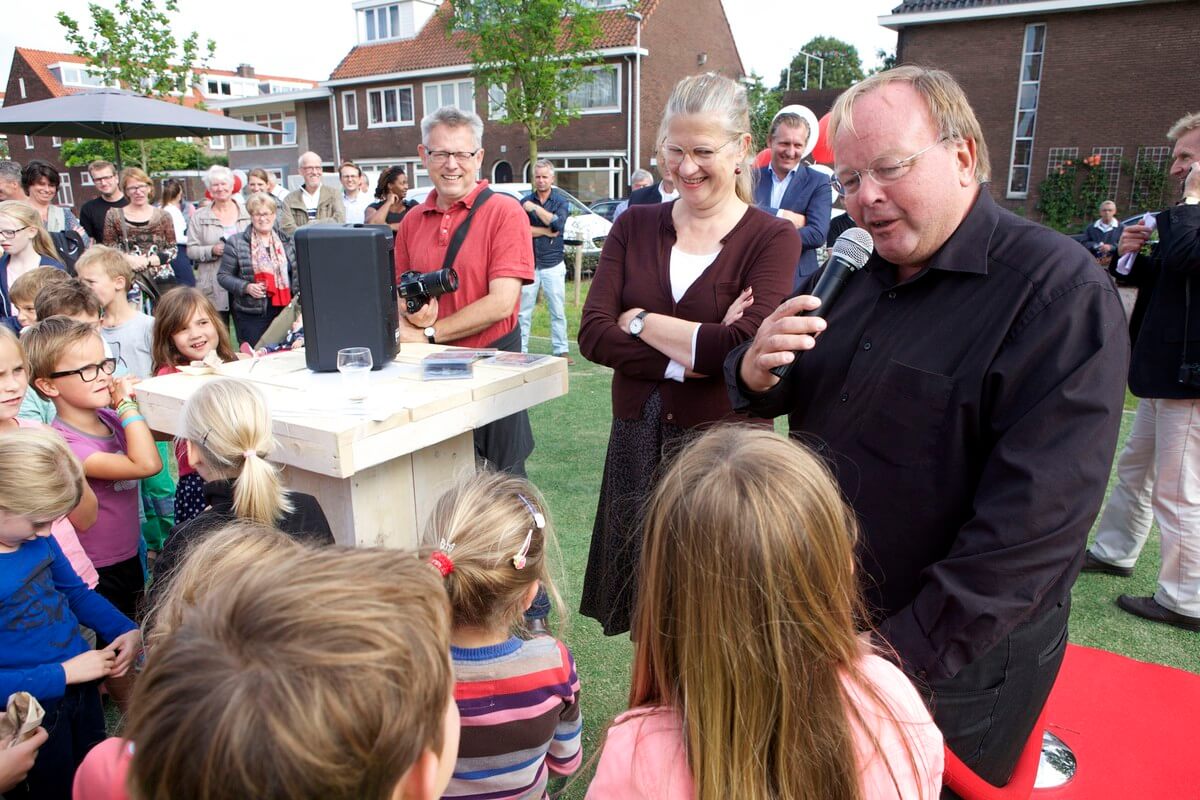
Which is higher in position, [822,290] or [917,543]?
[822,290]

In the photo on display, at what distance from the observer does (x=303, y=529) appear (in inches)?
81.5

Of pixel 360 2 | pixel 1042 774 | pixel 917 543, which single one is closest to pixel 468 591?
pixel 917 543

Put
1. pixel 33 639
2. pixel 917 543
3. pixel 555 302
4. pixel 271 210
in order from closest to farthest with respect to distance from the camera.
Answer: pixel 917 543
pixel 33 639
pixel 271 210
pixel 555 302

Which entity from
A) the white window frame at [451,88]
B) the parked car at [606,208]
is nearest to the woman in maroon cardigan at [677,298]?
the parked car at [606,208]

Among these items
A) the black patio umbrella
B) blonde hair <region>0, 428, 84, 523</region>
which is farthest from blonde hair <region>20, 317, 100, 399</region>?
the black patio umbrella

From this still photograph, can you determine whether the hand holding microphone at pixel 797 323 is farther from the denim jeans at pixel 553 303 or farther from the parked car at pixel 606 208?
the parked car at pixel 606 208

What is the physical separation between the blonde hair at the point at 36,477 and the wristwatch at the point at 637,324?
154 centimetres

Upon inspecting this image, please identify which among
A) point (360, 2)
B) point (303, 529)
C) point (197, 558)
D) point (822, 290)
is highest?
point (360, 2)

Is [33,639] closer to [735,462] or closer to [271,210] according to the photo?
[735,462]

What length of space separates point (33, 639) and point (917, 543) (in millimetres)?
2063

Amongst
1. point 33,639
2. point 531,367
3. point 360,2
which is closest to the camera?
point 33,639

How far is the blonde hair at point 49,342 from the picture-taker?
8.43ft

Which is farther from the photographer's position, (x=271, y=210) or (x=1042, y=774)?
(x=271, y=210)

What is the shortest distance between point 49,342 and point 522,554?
1.96 m
